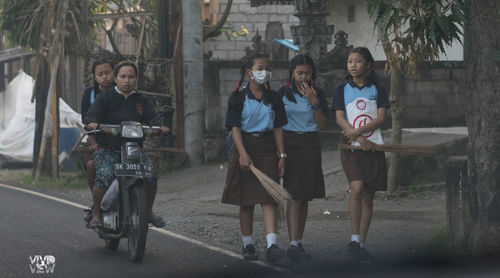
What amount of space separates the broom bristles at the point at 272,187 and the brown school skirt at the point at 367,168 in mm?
626

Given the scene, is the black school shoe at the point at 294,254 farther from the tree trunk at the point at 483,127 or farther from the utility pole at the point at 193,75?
the utility pole at the point at 193,75

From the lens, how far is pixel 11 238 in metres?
8.97

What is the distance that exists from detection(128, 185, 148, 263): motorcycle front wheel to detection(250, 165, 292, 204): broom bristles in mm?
977

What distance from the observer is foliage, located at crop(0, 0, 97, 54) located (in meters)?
16.8

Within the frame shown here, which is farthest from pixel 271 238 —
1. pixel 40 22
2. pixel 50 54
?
pixel 40 22

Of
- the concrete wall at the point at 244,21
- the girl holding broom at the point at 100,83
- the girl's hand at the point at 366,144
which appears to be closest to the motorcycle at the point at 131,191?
the girl holding broom at the point at 100,83

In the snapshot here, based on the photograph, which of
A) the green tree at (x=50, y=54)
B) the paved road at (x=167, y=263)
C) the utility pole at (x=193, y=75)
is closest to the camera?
the paved road at (x=167, y=263)

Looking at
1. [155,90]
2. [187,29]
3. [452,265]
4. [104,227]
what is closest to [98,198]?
[104,227]

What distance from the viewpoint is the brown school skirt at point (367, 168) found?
768 centimetres

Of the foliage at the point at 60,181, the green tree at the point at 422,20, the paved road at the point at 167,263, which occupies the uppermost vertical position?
the green tree at the point at 422,20

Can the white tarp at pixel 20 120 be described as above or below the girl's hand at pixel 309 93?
below

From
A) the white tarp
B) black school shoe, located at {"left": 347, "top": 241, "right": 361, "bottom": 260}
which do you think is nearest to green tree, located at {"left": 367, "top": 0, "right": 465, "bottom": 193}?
black school shoe, located at {"left": 347, "top": 241, "right": 361, "bottom": 260}

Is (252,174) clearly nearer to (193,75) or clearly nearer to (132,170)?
(132,170)

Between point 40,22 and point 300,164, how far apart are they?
11.4 metres
